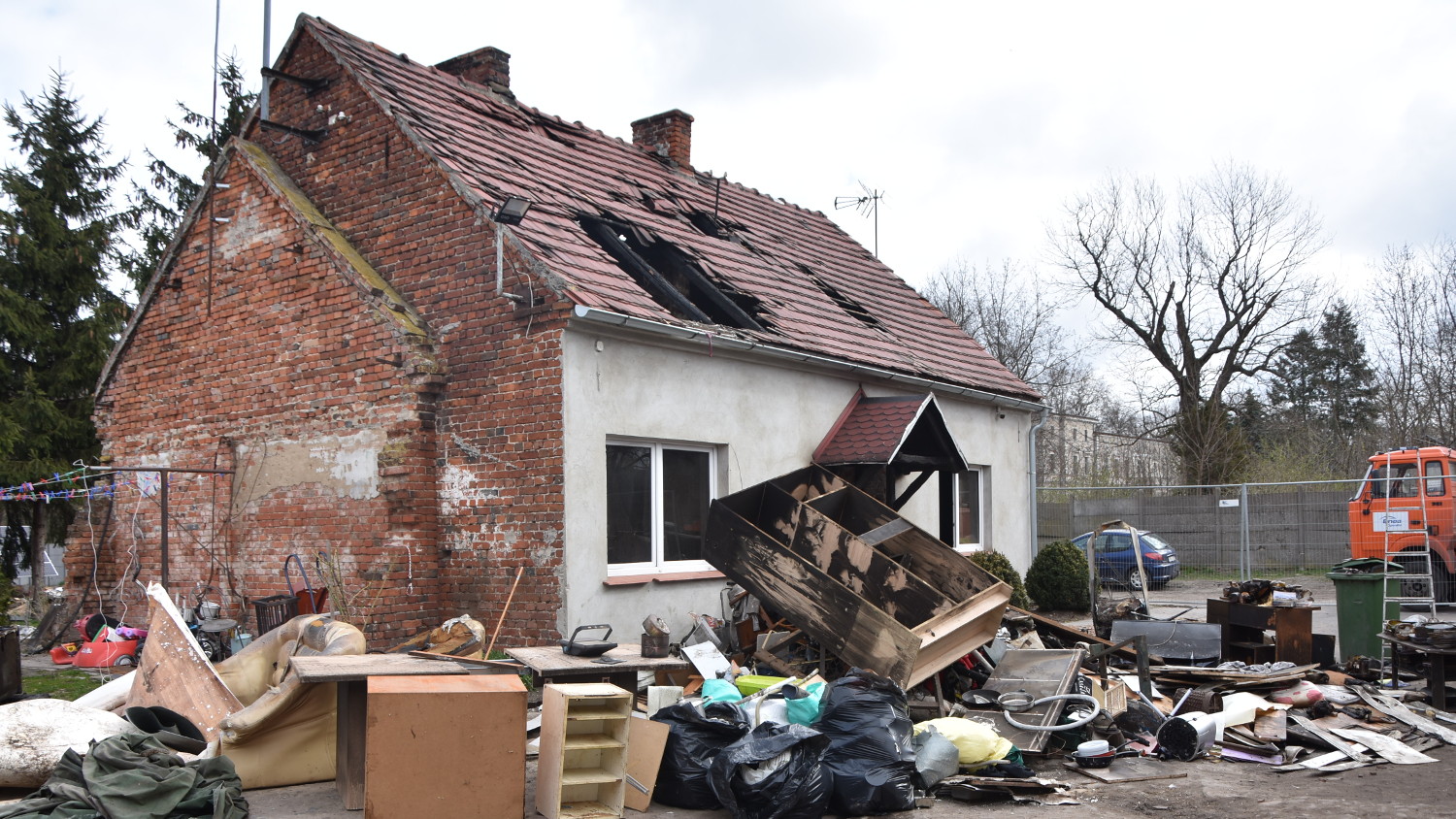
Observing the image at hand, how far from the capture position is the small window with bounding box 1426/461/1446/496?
17.0 meters

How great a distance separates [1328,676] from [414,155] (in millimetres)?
9947

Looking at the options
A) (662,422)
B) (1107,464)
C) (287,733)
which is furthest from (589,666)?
(1107,464)

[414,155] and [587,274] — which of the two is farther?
[414,155]

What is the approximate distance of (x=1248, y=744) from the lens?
7809 millimetres

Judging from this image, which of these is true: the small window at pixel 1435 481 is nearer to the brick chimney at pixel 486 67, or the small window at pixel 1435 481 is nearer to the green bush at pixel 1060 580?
the green bush at pixel 1060 580

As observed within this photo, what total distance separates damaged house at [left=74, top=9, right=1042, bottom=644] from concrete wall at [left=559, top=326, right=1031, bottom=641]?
0.03 meters

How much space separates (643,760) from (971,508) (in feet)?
32.8

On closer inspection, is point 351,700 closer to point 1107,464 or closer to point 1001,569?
point 1001,569

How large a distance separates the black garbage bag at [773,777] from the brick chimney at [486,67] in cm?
1073

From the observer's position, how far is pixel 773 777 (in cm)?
587

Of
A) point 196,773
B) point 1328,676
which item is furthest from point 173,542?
point 1328,676

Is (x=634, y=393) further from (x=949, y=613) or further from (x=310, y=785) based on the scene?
(x=310, y=785)

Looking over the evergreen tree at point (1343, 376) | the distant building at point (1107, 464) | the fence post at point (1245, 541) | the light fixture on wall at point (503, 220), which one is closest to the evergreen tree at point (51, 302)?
the light fixture on wall at point (503, 220)

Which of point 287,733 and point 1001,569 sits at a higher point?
point 1001,569
